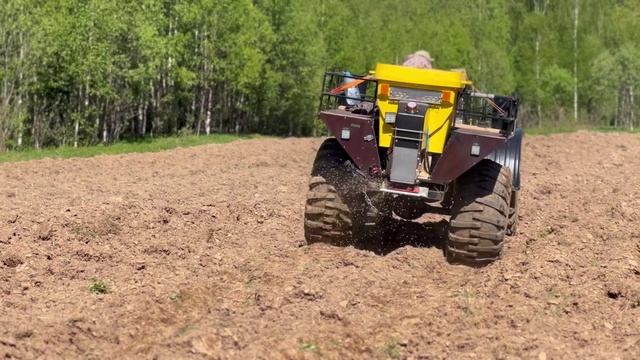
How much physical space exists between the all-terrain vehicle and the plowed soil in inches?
12.5

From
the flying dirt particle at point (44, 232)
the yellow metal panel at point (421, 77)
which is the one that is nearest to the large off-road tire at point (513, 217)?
the yellow metal panel at point (421, 77)

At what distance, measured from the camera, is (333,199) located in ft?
26.5

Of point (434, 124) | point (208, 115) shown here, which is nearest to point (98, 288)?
point (434, 124)

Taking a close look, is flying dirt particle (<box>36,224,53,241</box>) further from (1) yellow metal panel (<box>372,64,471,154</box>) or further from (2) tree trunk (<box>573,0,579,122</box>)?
(2) tree trunk (<box>573,0,579,122</box>)

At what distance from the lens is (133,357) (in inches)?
207

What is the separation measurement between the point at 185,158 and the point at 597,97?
125ft

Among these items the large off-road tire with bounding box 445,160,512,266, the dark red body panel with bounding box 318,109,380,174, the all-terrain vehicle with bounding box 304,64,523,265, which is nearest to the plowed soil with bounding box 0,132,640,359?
the large off-road tire with bounding box 445,160,512,266

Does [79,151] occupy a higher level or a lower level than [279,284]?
higher

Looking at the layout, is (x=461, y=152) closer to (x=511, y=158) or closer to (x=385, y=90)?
(x=385, y=90)

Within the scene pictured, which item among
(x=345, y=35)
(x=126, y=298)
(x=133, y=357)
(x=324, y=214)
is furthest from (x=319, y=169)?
(x=345, y=35)

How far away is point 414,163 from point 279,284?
184 centimetres

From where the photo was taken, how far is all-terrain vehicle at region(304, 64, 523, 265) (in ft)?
25.4

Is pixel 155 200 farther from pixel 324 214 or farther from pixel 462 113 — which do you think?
pixel 462 113

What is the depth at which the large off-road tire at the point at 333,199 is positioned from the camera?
8070 mm
